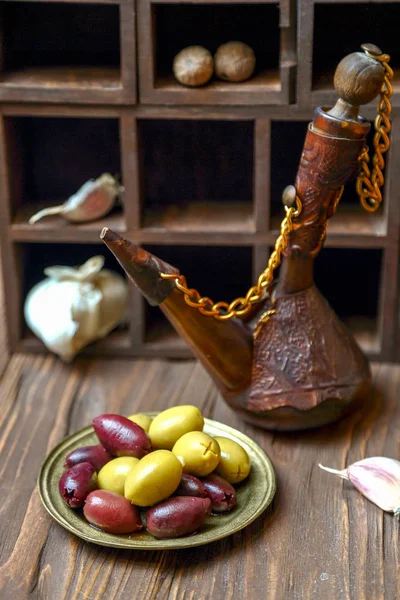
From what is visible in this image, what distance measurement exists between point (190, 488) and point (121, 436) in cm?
10

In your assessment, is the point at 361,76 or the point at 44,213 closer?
the point at 361,76

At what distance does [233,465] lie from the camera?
929 mm

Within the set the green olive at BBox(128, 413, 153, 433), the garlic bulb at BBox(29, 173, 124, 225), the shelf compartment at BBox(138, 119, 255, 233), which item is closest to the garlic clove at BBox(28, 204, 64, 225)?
the garlic bulb at BBox(29, 173, 124, 225)

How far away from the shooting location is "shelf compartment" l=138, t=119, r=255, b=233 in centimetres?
123

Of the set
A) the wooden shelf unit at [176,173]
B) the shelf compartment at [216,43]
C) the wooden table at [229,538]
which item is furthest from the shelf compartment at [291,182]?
the wooden table at [229,538]

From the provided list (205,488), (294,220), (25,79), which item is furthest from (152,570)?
(25,79)

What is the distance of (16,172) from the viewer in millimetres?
1216

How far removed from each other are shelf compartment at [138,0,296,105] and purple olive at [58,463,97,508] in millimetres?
473

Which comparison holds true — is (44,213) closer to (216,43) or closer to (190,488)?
(216,43)

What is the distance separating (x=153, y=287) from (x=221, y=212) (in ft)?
1.00

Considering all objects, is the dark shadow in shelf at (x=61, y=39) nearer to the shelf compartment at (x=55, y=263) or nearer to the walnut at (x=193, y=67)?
the walnut at (x=193, y=67)

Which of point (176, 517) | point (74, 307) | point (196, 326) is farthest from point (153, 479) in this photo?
point (74, 307)

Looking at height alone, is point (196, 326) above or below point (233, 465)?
above

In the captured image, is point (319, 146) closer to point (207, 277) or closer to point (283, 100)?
point (283, 100)
